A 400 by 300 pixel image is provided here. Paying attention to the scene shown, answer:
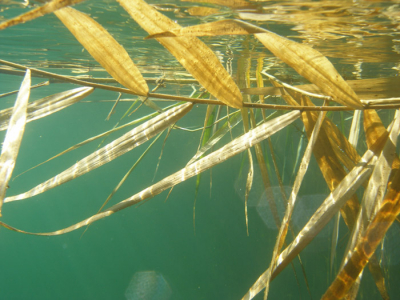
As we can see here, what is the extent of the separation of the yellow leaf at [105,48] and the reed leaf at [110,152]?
0.30 meters

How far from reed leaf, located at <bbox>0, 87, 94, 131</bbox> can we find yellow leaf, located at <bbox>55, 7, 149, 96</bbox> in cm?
38

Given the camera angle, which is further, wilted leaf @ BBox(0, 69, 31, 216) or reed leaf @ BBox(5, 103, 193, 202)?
reed leaf @ BBox(5, 103, 193, 202)

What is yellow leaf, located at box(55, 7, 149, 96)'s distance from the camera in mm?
1257

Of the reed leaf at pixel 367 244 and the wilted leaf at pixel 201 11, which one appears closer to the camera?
the reed leaf at pixel 367 244

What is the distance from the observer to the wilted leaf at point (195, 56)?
1.17 meters

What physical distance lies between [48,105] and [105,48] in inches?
24.3

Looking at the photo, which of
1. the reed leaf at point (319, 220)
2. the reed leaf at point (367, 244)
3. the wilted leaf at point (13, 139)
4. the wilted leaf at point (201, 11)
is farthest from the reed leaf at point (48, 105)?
the wilted leaf at point (201, 11)

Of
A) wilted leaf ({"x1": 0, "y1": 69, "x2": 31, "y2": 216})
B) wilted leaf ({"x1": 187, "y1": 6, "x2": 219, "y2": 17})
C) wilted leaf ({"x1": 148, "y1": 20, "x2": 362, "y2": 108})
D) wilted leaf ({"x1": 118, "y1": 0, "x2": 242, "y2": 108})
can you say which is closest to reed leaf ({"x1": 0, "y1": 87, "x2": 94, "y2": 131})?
wilted leaf ({"x1": 0, "y1": 69, "x2": 31, "y2": 216})

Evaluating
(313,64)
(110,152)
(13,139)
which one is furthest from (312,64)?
(13,139)

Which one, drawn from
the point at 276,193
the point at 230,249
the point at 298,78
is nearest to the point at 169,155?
the point at 230,249

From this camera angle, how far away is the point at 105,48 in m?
1.28

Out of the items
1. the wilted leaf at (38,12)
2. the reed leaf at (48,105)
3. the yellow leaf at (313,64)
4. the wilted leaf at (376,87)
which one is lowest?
the wilted leaf at (376,87)

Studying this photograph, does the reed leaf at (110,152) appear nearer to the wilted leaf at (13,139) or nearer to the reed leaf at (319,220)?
the wilted leaf at (13,139)

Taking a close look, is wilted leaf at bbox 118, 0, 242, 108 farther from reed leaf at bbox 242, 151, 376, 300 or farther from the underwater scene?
reed leaf at bbox 242, 151, 376, 300
